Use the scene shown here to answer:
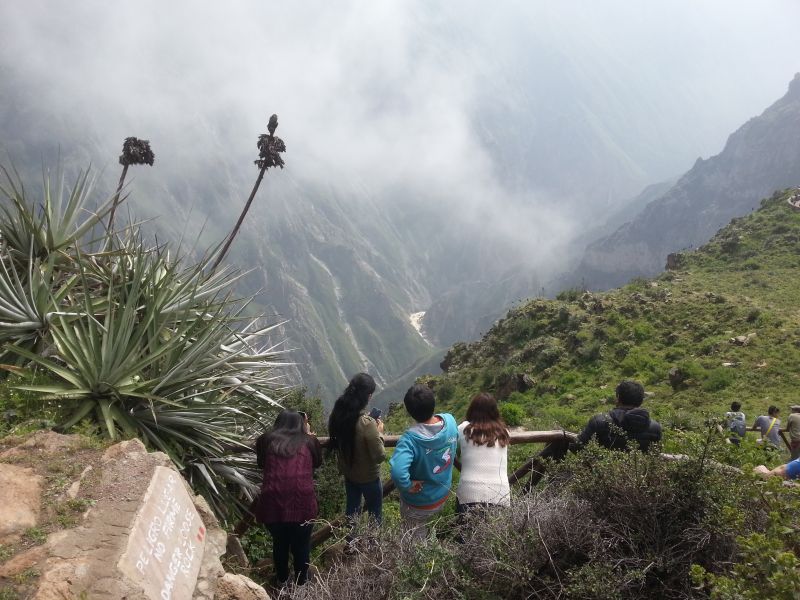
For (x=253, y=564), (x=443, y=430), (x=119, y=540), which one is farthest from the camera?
(x=253, y=564)

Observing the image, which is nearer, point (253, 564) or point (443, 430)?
point (443, 430)

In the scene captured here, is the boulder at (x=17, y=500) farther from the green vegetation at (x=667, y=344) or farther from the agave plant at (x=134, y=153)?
the agave plant at (x=134, y=153)

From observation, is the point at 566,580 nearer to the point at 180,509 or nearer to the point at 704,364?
the point at 180,509

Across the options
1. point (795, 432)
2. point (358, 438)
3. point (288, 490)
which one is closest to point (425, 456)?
point (358, 438)

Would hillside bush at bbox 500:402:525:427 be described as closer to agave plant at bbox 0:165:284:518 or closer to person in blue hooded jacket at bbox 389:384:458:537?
agave plant at bbox 0:165:284:518

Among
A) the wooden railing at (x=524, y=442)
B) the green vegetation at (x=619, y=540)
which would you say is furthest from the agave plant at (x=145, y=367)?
the green vegetation at (x=619, y=540)

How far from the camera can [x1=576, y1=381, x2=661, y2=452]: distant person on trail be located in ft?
15.9

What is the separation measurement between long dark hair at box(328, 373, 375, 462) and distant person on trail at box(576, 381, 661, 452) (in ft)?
6.78

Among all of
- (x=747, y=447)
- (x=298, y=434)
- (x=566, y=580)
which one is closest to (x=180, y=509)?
(x=298, y=434)

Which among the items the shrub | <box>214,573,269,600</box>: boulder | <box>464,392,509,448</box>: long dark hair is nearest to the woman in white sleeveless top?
<box>464,392,509,448</box>: long dark hair

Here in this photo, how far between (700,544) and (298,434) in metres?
3.08

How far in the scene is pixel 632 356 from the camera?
63.2 ft

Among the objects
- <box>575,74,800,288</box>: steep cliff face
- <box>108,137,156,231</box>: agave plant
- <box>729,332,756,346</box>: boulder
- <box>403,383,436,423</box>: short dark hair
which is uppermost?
<box>575,74,800,288</box>: steep cliff face

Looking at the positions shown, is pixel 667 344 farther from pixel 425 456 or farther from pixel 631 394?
pixel 425 456
